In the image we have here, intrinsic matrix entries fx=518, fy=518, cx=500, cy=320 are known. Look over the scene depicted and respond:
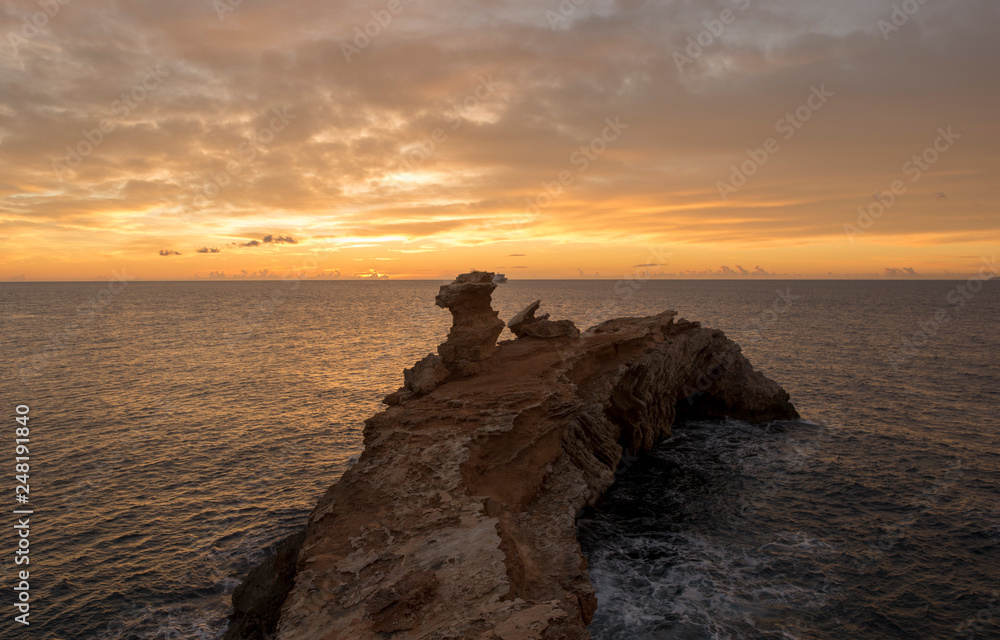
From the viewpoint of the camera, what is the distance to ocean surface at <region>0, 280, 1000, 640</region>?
67.3 ft

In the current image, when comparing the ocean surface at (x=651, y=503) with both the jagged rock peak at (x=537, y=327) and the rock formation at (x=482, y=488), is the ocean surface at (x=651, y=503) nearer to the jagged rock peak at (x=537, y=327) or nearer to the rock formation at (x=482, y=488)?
the rock formation at (x=482, y=488)

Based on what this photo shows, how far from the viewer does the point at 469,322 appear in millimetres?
32469

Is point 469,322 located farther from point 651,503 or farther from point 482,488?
point 651,503

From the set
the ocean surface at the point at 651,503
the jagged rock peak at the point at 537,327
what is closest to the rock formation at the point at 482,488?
the jagged rock peak at the point at 537,327

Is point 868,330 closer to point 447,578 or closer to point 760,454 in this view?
point 760,454

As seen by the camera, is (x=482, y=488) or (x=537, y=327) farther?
(x=537, y=327)

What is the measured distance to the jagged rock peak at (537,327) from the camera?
37.1 metres

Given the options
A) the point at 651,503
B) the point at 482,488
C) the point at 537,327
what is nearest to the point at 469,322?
the point at 537,327

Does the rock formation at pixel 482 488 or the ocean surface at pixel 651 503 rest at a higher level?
the rock formation at pixel 482 488

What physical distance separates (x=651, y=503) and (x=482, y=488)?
12.7m

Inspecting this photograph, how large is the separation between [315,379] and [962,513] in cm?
5699

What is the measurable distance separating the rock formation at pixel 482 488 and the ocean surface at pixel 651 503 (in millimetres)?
3703

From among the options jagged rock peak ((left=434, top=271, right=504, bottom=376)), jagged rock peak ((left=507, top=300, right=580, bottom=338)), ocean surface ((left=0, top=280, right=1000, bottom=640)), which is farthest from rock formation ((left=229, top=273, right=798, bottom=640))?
ocean surface ((left=0, top=280, right=1000, bottom=640))

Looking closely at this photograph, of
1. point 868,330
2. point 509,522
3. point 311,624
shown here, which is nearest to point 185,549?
point 311,624
